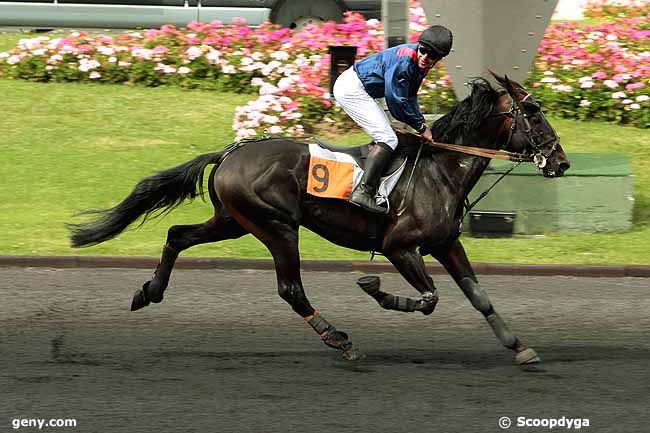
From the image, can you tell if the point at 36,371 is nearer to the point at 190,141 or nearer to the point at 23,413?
the point at 23,413

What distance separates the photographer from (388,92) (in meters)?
8.17

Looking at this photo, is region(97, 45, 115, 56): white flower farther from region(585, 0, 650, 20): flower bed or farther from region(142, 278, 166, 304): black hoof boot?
region(142, 278, 166, 304): black hoof boot

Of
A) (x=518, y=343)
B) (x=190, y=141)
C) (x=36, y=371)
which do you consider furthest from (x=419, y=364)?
(x=190, y=141)

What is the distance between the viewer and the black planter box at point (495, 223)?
12.4m

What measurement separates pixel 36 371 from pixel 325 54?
369 inches

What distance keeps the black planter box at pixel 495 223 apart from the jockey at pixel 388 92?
417cm

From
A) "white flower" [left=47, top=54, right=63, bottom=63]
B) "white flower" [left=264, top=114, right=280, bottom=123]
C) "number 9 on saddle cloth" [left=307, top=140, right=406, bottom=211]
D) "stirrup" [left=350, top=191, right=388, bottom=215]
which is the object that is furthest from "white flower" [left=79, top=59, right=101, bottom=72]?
"stirrup" [left=350, top=191, right=388, bottom=215]

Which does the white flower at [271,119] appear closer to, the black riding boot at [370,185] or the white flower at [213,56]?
the white flower at [213,56]

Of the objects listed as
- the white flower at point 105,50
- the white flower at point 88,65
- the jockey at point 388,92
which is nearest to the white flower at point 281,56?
the white flower at point 105,50

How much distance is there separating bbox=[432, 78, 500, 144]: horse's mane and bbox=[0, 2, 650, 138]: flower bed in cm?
645

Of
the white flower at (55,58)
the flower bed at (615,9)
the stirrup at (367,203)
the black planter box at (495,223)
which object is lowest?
the black planter box at (495,223)

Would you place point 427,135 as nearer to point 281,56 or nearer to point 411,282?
point 411,282

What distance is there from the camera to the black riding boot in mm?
8156

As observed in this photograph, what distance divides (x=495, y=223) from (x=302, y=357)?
4738 millimetres
